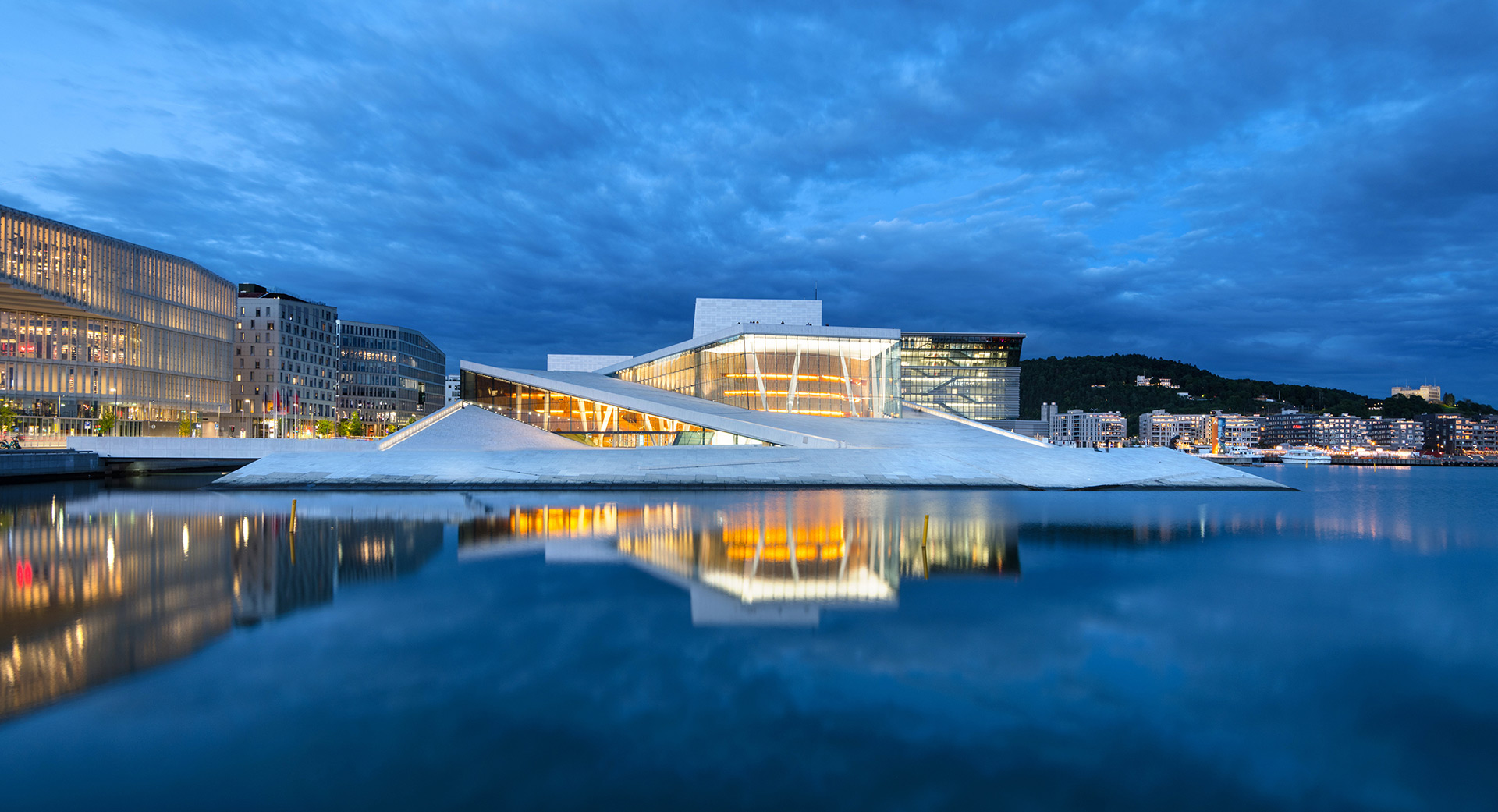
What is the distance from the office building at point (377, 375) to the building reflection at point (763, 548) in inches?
3824

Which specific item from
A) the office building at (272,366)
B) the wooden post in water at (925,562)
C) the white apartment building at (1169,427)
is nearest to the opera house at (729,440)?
the wooden post in water at (925,562)

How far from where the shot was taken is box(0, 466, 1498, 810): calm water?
6211mm

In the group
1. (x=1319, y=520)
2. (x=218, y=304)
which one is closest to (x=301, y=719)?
(x=1319, y=520)

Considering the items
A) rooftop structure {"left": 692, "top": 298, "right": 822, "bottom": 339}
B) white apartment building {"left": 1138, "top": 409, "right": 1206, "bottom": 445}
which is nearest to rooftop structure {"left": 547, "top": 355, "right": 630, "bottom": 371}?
rooftop structure {"left": 692, "top": 298, "right": 822, "bottom": 339}

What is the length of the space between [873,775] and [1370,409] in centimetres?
25272

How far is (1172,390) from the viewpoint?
635 ft

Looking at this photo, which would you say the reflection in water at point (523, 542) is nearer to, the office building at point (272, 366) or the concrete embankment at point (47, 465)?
the concrete embankment at point (47, 465)

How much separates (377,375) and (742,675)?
119559mm

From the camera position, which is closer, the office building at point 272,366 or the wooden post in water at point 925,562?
the wooden post in water at point 925,562

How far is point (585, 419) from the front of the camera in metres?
44.0

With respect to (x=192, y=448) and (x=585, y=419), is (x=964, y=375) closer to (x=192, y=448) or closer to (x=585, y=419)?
(x=585, y=419)

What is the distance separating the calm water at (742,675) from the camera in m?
6.21

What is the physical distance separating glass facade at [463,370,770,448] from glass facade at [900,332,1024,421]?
171 ft

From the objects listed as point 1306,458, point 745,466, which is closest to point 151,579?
point 745,466
